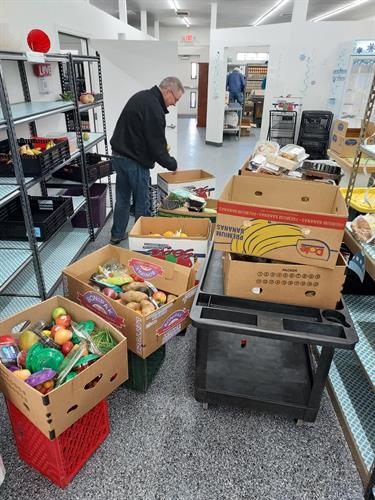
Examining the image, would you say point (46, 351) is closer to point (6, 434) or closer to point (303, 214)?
point (6, 434)

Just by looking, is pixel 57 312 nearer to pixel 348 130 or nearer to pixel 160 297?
pixel 160 297

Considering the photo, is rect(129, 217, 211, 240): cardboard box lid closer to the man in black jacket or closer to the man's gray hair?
the man in black jacket

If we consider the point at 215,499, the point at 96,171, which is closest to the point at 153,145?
the point at 96,171

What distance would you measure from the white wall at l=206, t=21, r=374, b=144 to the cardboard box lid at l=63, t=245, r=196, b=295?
6.42m

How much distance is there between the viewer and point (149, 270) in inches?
79.5

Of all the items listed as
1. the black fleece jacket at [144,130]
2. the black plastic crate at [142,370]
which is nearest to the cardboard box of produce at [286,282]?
the black plastic crate at [142,370]

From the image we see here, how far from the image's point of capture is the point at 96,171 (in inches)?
141

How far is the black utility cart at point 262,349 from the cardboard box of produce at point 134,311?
22 centimetres

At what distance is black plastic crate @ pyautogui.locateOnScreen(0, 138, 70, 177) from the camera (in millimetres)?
2311

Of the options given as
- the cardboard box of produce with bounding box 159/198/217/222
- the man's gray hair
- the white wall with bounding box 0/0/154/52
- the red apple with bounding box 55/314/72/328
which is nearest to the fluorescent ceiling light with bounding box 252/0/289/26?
the white wall with bounding box 0/0/154/52

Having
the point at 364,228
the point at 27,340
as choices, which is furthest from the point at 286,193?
the point at 27,340

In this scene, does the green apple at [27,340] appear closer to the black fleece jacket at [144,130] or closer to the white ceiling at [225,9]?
the black fleece jacket at [144,130]

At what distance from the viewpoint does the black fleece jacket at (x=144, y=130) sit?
2988mm

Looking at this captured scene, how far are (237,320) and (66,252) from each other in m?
2.25
